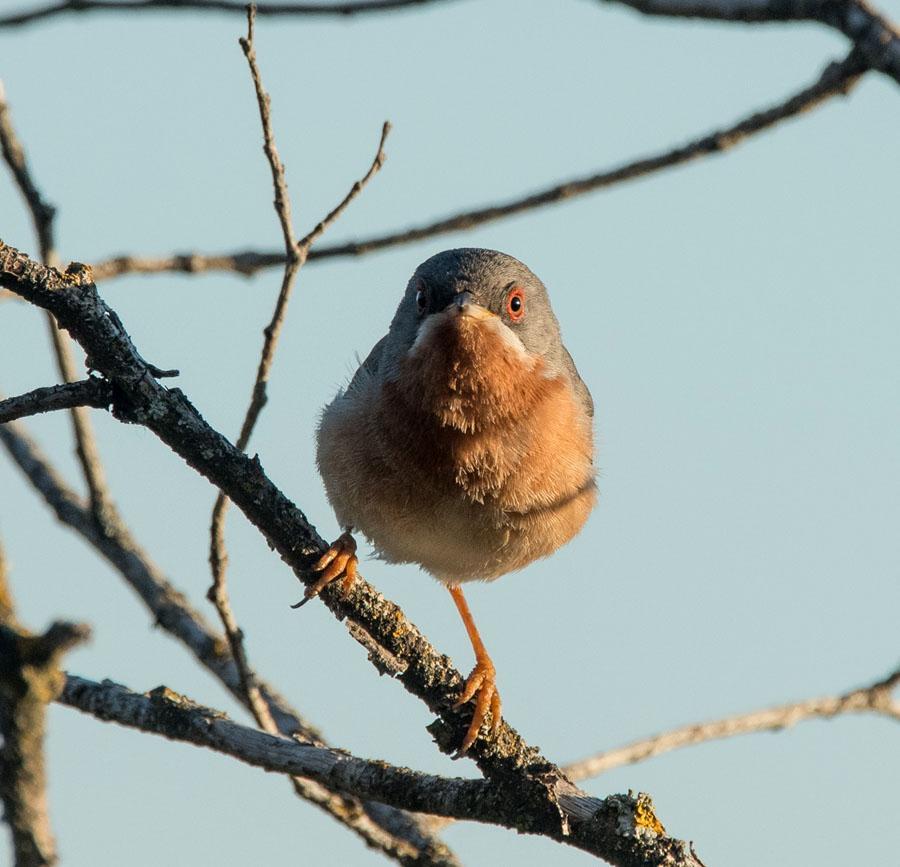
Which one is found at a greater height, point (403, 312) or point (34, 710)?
point (403, 312)

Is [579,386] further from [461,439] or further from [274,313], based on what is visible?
[274,313]

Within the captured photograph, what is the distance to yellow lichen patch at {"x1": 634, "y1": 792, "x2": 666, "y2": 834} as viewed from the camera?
403 centimetres

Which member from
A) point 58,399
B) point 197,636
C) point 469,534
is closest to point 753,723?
point 469,534

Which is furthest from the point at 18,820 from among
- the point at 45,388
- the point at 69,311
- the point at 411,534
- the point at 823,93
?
the point at 823,93

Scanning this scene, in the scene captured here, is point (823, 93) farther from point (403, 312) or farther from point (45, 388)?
point (45, 388)

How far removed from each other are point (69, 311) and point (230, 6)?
2.85 metres

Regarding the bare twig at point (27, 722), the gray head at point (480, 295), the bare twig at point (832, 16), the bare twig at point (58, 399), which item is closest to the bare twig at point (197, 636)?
the gray head at point (480, 295)

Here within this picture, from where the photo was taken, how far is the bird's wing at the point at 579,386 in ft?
22.1

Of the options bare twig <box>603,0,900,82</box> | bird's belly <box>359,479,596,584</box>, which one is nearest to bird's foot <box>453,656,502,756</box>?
bird's belly <box>359,479,596,584</box>

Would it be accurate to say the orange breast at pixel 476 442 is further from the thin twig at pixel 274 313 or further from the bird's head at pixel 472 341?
the thin twig at pixel 274 313

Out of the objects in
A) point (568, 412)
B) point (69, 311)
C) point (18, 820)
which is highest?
point (568, 412)

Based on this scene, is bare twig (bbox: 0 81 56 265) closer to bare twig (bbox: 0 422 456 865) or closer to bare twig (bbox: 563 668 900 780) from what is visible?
bare twig (bbox: 0 422 456 865)

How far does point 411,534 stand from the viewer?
5.86 metres

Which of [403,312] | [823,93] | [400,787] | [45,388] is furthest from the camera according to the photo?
[403,312]
